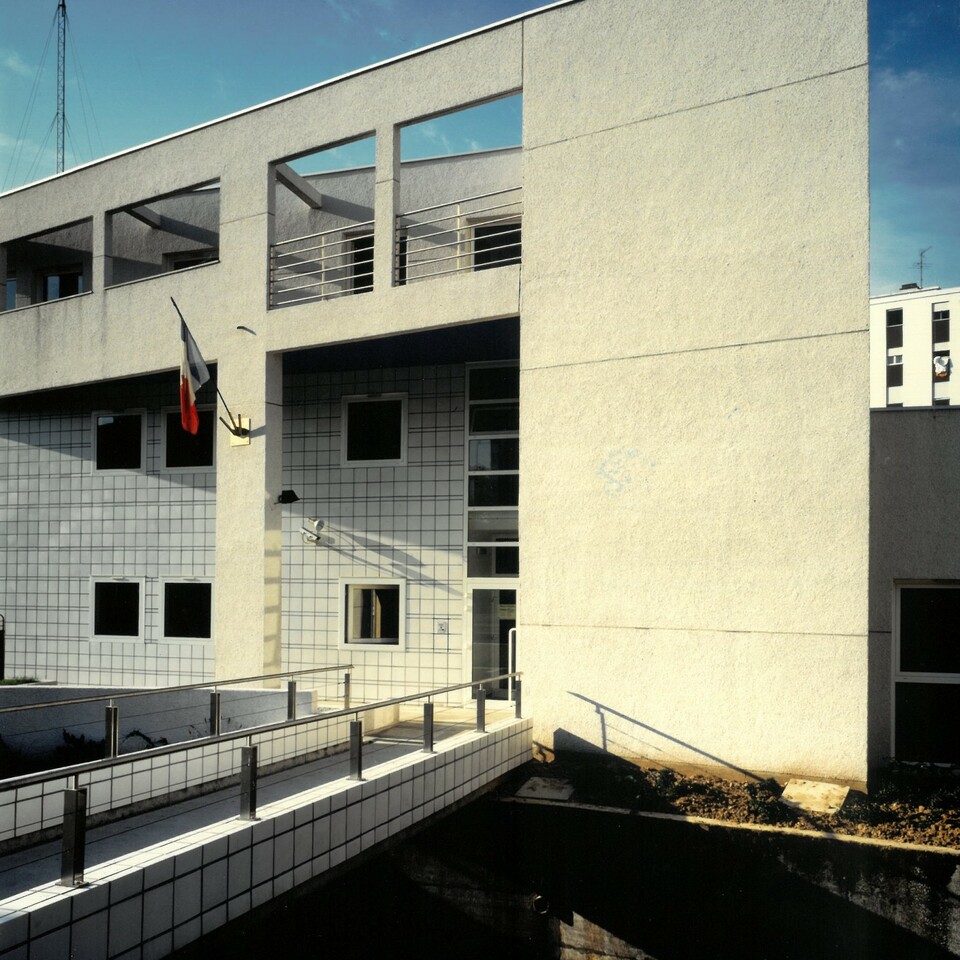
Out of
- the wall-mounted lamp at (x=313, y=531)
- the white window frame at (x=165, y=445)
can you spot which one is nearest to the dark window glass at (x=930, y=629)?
the wall-mounted lamp at (x=313, y=531)

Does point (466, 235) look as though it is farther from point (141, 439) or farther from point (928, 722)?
point (928, 722)

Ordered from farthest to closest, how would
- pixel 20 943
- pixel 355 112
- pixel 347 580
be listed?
pixel 347 580 → pixel 355 112 → pixel 20 943

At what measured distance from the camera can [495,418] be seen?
14.6m

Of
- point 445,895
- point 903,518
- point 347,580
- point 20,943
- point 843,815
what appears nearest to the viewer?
point 20,943

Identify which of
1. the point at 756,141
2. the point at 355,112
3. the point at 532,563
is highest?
the point at 355,112

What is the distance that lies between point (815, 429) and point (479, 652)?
21.8 feet

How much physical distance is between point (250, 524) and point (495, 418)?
4032 millimetres

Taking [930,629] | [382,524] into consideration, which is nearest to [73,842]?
[930,629]

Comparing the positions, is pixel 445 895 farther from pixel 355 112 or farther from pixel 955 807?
pixel 355 112

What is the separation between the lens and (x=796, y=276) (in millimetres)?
9602

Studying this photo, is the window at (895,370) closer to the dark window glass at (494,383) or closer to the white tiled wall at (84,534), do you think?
the dark window glass at (494,383)

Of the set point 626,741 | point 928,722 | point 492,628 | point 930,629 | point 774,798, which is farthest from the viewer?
point 492,628

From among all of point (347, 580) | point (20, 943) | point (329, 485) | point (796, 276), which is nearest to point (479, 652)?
point (347, 580)

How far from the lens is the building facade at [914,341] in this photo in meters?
51.8
